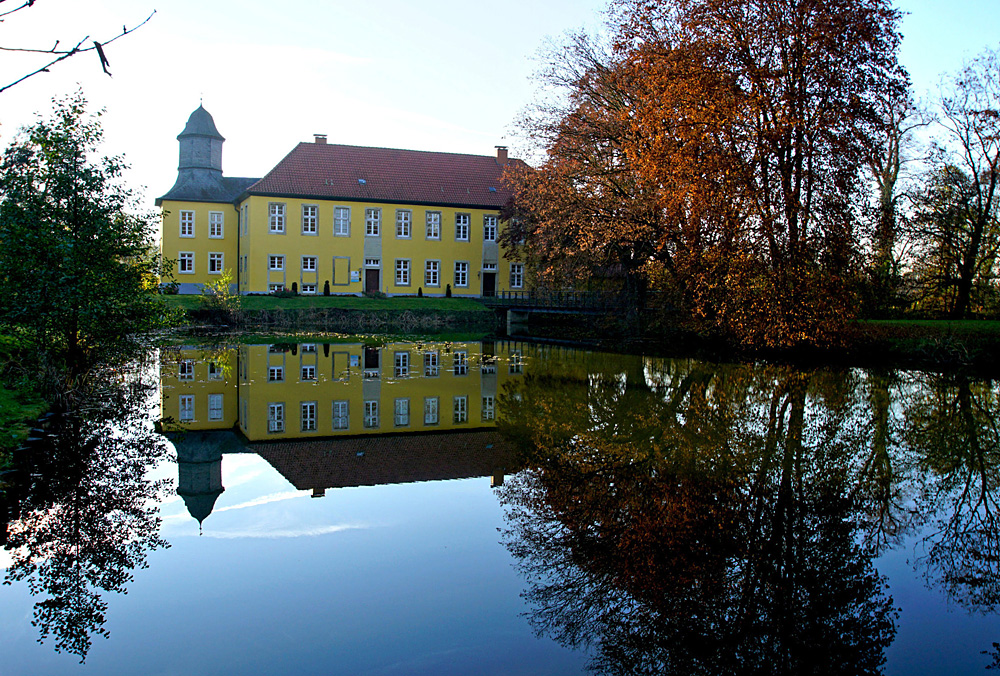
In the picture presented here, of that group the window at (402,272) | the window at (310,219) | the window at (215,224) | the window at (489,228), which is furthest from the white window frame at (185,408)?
the window at (215,224)

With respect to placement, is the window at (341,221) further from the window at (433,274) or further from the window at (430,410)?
the window at (430,410)

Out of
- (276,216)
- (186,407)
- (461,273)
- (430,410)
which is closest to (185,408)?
(186,407)

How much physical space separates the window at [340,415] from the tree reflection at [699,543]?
2172mm

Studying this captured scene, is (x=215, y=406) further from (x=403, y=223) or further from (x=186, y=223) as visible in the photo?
(x=186, y=223)

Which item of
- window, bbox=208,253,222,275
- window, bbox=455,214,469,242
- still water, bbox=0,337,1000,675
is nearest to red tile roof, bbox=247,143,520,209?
window, bbox=455,214,469,242

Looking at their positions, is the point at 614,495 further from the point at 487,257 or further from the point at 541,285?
the point at 487,257

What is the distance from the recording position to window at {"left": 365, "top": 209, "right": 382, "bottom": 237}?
1655 inches

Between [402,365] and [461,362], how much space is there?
1.55 meters

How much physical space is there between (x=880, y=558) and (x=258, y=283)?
38.6m

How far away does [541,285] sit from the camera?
3538 centimetres

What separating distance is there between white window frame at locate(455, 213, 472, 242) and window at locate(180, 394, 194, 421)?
3246 cm

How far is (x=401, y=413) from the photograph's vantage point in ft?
36.5

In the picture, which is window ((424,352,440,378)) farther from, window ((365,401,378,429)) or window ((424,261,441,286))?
window ((424,261,441,286))

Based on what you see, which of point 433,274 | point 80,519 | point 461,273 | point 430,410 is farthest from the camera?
point 461,273
